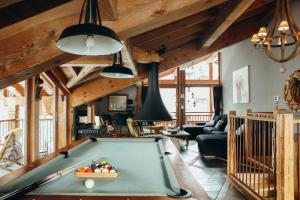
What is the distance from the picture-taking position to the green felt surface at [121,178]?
4.69 feet

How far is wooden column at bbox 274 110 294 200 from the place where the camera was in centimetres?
284

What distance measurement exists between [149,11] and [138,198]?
1812mm

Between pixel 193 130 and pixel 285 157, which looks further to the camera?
pixel 193 130

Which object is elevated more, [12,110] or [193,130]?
[12,110]

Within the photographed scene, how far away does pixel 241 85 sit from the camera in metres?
7.96

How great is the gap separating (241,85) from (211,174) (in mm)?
4099

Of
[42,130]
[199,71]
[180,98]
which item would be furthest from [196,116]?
[42,130]

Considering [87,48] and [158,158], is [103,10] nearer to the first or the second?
[87,48]

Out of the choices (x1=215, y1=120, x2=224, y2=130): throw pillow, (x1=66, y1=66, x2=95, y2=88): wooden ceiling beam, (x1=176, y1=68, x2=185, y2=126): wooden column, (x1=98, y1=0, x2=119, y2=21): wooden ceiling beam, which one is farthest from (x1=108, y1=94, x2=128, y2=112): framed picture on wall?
(x1=98, y1=0, x2=119, y2=21): wooden ceiling beam

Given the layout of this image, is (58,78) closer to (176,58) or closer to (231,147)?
(176,58)

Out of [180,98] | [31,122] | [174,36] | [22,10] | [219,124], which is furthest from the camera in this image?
[180,98]

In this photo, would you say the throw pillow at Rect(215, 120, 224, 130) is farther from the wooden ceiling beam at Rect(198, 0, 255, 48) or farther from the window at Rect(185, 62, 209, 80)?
the wooden ceiling beam at Rect(198, 0, 255, 48)

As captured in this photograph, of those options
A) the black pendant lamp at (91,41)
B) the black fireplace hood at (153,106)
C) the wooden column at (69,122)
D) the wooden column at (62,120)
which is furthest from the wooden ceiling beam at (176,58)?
the black pendant lamp at (91,41)

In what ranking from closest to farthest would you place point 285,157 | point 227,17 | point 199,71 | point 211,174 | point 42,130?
1. point 285,157
2. point 227,17
3. point 211,174
4. point 42,130
5. point 199,71
